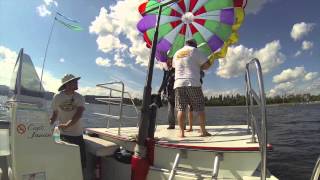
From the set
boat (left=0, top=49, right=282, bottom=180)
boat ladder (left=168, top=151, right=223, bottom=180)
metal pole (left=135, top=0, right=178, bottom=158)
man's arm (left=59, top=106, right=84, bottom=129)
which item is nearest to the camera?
boat (left=0, top=49, right=282, bottom=180)

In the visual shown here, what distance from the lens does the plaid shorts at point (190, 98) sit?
5582mm

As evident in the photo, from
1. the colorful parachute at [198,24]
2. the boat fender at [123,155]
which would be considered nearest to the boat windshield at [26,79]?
the boat fender at [123,155]

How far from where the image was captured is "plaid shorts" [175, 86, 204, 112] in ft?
18.3

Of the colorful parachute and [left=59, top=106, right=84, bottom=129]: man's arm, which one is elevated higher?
the colorful parachute

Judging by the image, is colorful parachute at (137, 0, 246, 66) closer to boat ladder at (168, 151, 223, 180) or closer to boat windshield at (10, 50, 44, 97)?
boat ladder at (168, 151, 223, 180)

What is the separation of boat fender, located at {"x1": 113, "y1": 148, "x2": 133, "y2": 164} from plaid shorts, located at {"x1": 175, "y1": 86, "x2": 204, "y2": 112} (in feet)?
3.89

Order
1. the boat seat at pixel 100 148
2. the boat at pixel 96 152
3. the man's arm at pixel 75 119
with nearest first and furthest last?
the boat at pixel 96 152
the man's arm at pixel 75 119
the boat seat at pixel 100 148

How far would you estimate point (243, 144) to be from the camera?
468cm

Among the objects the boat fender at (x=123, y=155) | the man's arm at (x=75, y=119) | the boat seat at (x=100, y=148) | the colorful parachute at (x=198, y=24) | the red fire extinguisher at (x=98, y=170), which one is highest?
the colorful parachute at (x=198, y=24)

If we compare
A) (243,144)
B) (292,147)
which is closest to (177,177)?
(243,144)

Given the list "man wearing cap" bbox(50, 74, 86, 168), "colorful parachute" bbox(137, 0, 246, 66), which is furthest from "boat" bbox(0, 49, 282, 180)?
"colorful parachute" bbox(137, 0, 246, 66)

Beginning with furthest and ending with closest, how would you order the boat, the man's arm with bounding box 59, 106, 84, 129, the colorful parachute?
the colorful parachute
the man's arm with bounding box 59, 106, 84, 129
the boat

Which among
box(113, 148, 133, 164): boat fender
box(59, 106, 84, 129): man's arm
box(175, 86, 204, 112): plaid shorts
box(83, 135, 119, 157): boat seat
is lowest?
box(113, 148, 133, 164): boat fender

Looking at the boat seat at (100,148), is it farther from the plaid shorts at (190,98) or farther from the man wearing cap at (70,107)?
the plaid shorts at (190,98)
